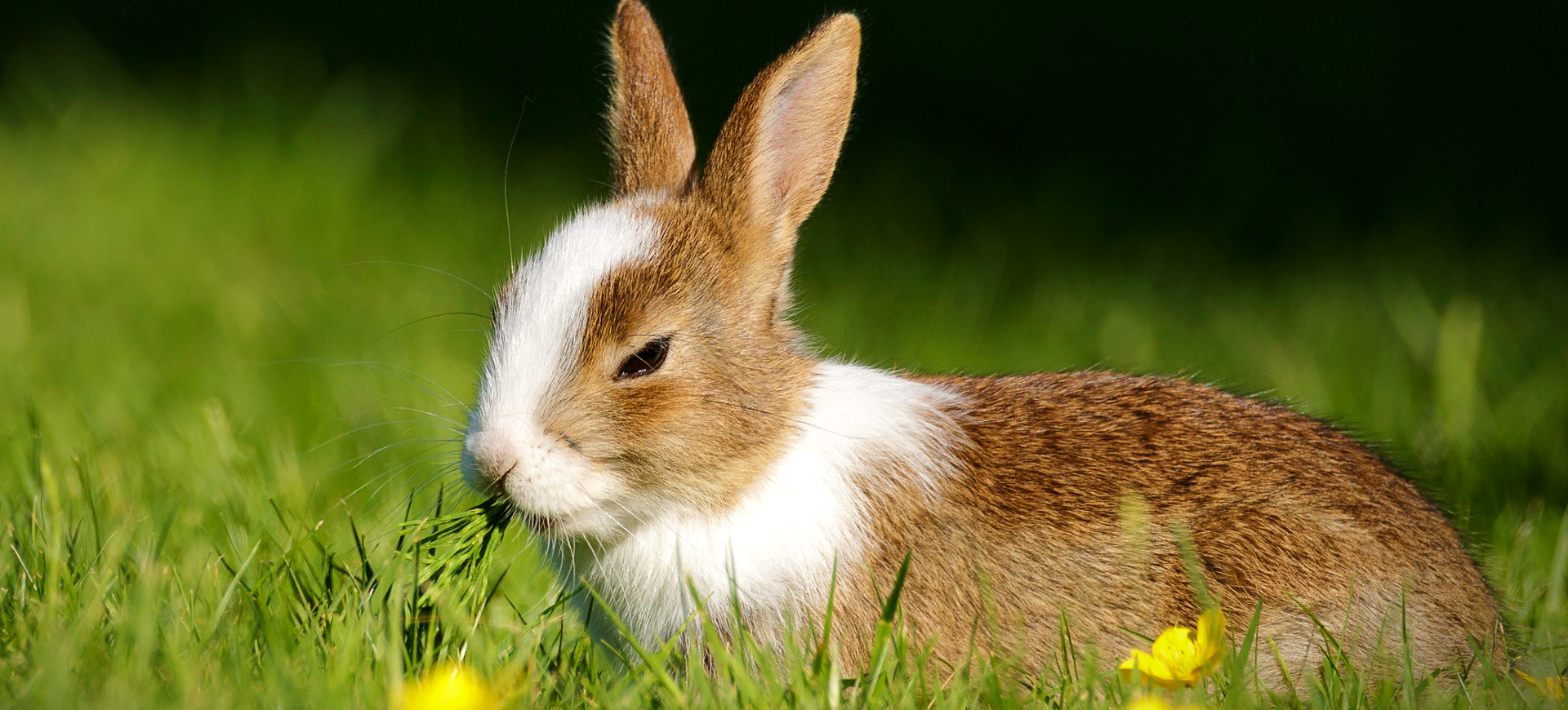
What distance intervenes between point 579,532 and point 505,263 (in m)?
3.25

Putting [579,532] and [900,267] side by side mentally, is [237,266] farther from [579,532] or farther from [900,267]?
[579,532]

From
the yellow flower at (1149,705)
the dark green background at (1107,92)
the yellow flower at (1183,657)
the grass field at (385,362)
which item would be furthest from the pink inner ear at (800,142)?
the dark green background at (1107,92)

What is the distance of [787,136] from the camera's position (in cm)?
353

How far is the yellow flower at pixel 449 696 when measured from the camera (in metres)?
2.23

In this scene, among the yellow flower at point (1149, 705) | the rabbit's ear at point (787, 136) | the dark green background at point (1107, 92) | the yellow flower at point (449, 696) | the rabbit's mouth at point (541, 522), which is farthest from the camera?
the dark green background at point (1107, 92)

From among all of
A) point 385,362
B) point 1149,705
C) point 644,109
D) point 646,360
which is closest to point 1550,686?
point 1149,705

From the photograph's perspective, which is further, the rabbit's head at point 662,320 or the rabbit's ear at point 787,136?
the rabbit's ear at point 787,136

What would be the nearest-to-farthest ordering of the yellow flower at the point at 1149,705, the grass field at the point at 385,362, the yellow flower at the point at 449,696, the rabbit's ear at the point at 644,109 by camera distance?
the yellow flower at the point at 449,696
the yellow flower at the point at 1149,705
the grass field at the point at 385,362
the rabbit's ear at the point at 644,109

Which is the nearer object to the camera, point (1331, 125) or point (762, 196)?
point (762, 196)

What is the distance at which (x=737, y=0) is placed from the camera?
914cm

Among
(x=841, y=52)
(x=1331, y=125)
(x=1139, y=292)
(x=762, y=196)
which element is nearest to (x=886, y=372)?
(x=762, y=196)

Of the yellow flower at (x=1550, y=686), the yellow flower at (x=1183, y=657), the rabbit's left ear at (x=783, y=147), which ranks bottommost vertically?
the yellow flower at (x=1183, y=657)

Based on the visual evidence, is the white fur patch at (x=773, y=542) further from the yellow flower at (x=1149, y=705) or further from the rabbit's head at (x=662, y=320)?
the yellow flower at (x=1149, y=705)

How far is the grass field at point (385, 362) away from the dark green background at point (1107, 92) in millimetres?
242
